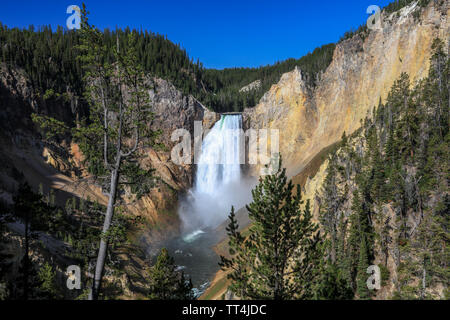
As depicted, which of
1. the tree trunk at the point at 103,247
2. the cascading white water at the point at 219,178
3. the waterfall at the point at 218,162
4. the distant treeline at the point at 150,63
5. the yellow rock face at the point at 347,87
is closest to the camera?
the tree trunk at the point at 103,247

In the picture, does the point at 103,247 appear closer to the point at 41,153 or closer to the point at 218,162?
the point at 41,153

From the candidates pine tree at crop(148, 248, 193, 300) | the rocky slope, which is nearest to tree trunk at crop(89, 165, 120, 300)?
pine tree at crop(148, 248, 193, 300)

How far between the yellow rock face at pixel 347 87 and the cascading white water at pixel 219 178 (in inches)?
373

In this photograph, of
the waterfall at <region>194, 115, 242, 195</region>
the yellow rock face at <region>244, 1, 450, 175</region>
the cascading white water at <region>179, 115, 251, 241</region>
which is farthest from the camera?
the waterfall at <region>194, 115, 242, 195</region>

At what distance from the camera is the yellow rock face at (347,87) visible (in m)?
49.0

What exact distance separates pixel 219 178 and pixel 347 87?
4135 centimetres

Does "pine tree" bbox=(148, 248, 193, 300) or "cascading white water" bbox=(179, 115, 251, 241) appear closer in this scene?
"pine tree" bbox=(148, 248, 193, 300)

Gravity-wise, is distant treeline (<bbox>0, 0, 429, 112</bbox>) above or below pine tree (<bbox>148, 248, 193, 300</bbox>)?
above

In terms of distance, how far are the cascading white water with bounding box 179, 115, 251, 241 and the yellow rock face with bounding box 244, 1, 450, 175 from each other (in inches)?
373

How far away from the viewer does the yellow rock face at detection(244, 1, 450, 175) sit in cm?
4899

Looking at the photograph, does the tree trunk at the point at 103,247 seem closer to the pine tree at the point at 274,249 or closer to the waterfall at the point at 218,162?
the pine tree at the point at 274,249

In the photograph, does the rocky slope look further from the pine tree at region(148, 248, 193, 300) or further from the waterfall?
the pine tree at region(148, 248, 193, 300)

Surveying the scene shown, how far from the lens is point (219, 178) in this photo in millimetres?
79812

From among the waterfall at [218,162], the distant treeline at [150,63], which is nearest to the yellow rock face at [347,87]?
the distant treeline at [150,63]
